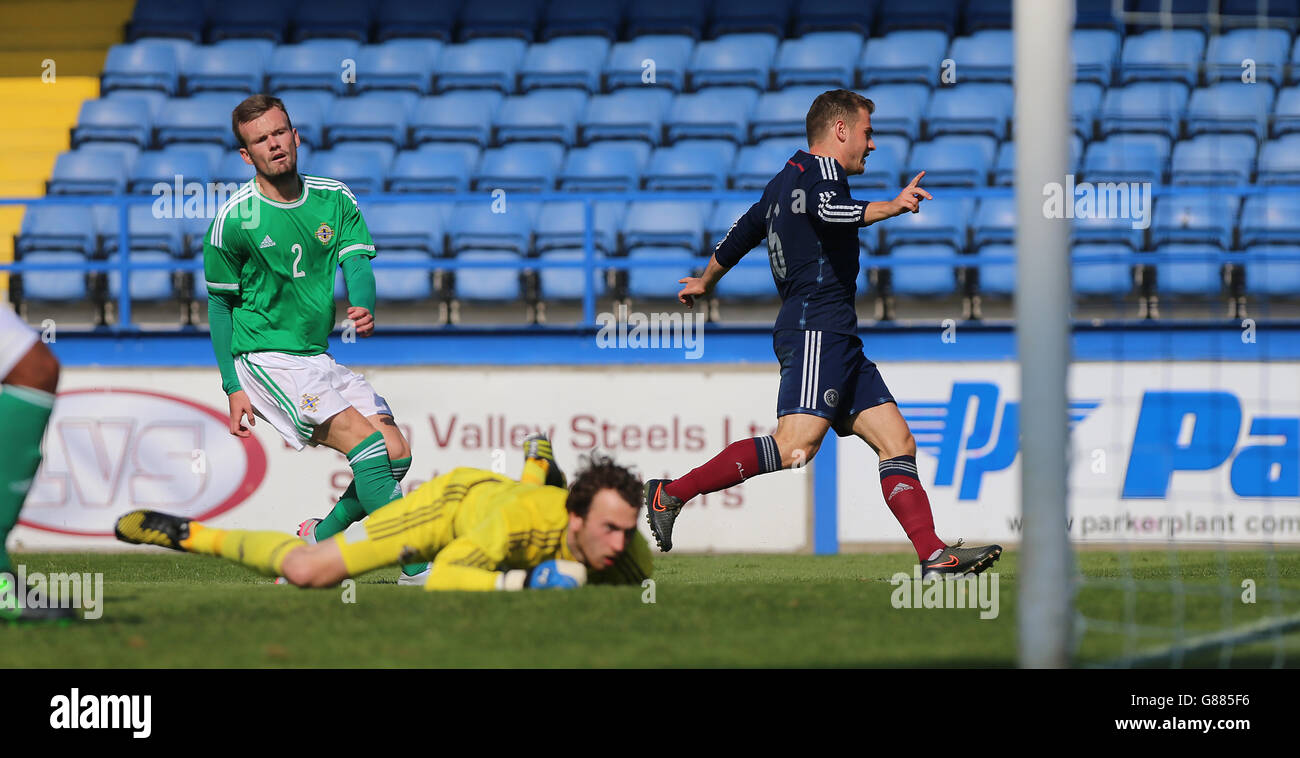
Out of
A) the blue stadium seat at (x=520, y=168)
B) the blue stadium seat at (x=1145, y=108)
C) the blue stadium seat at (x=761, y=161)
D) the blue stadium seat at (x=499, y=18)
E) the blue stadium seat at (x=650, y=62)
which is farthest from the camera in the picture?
the blue stadium seat at (x=499, y=18)

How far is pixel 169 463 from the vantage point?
973 cm

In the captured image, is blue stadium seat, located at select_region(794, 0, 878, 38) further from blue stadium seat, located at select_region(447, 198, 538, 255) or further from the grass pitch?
the grass pitch

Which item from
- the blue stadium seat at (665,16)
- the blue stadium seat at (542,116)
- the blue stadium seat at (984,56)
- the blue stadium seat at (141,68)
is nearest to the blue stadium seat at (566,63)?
the blue stadium seat at (542,116)

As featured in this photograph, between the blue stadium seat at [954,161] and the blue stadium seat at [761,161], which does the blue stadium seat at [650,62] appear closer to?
the blue stadium seat at [761,161]

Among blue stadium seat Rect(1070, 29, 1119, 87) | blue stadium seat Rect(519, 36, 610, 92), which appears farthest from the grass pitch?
blue stadium seat Rect(519, 36, 610, 92)

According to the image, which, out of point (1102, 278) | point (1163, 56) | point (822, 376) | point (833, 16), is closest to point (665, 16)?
point (833, 16)

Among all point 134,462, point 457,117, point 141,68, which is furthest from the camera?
point 141,68

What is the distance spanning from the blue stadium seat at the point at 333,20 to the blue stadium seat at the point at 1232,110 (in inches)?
298

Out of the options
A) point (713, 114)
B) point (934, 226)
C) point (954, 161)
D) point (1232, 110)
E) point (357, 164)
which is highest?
point (713, 114)

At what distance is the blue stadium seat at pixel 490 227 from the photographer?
11422 mm

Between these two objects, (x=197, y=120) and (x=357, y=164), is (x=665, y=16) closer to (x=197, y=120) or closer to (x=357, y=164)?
(x=357, y=164)

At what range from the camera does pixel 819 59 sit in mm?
13516

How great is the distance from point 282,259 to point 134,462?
408cm

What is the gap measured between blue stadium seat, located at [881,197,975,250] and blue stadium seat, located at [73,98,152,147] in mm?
6630
